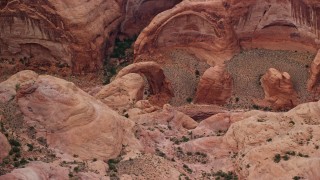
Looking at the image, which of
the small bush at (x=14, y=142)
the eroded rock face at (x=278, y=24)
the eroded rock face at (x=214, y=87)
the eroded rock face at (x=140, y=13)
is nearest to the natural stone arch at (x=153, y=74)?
the eroded rock face at (x=214, y=87)

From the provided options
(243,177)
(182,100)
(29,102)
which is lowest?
(182,100)

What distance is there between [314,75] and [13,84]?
79.9 feet

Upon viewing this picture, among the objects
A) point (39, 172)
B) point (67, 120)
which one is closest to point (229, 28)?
point (67, 120)

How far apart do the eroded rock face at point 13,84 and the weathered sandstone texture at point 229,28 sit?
1733cm

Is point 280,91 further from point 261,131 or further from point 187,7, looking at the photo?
point 261,131

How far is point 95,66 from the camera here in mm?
68750

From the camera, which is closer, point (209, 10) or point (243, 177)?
point (243, 177)

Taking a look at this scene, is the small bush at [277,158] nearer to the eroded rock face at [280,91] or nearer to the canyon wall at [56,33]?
the eroded rock face at [280,91]

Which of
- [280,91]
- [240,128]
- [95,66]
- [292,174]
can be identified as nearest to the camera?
[292,174]

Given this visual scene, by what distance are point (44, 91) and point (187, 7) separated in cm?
2315

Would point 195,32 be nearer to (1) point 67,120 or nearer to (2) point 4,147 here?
(1) point 67,120

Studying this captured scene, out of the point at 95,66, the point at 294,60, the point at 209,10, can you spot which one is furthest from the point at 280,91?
the point at 95,66

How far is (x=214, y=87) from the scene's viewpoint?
212ft

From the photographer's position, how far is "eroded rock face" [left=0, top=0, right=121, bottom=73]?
66.4 meters
